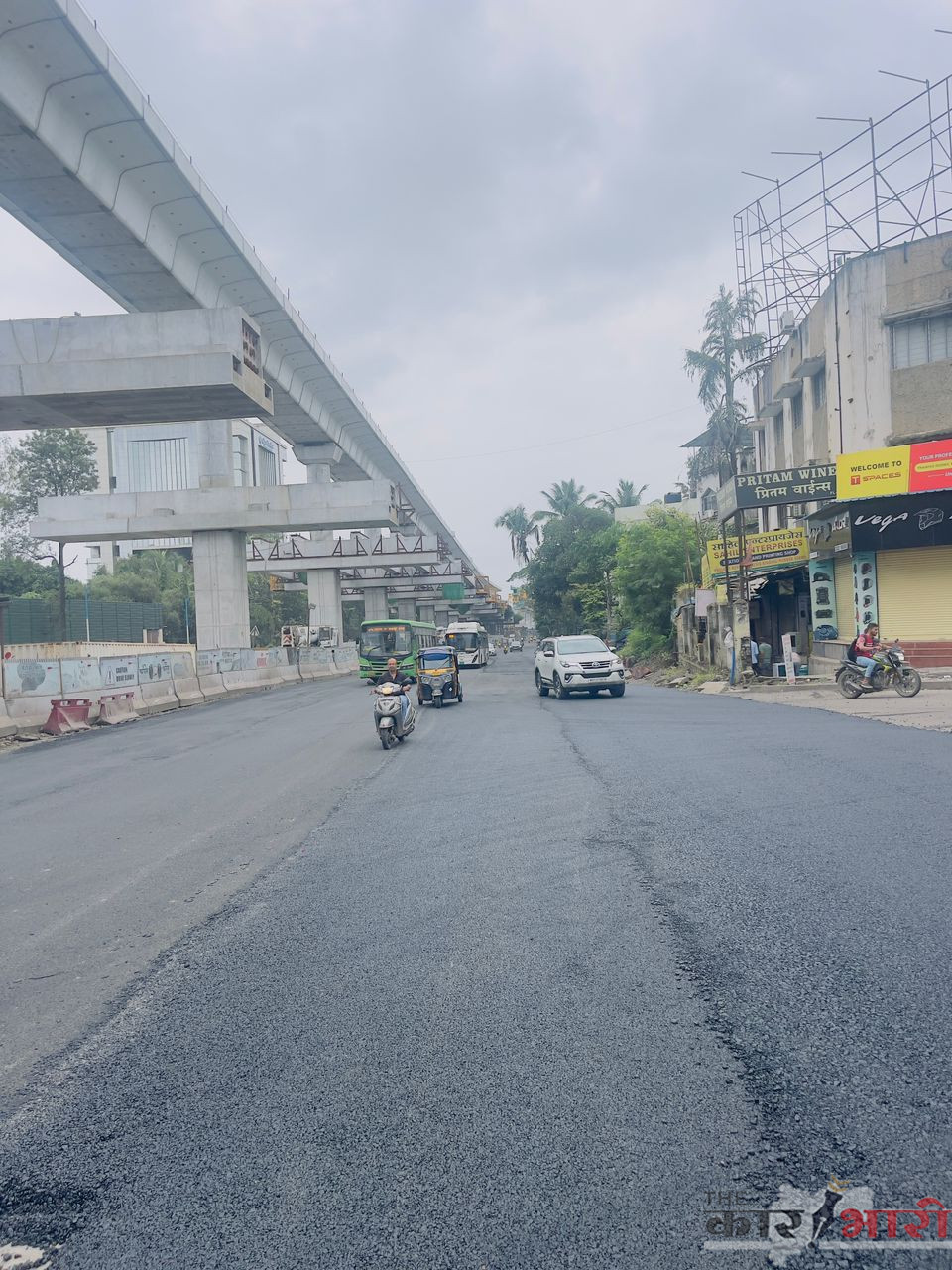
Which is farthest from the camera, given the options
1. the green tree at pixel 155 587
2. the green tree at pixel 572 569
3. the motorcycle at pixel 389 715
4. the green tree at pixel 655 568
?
the green tree at pixel 155 587

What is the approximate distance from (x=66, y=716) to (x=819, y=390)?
77.8 ft

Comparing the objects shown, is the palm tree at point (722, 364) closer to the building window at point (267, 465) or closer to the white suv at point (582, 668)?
the white suv at point (582, 668)

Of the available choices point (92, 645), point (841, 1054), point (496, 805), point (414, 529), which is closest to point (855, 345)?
point (496, 805)

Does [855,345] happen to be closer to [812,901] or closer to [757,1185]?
[812,901]

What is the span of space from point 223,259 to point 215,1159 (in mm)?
23335

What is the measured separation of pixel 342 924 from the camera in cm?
563

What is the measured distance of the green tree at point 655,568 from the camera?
133 feet

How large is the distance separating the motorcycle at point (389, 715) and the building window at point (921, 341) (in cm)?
1832

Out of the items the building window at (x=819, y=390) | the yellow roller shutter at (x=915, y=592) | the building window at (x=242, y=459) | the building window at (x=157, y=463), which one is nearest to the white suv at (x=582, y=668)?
the yellow roller shutter at (x=915, y=592)

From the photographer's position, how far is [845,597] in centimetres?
2761

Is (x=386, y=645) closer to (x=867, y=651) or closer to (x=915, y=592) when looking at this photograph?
(x=915, y=592)

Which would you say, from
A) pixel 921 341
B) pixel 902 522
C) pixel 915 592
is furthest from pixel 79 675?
pixel 921 341

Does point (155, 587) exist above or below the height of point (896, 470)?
below

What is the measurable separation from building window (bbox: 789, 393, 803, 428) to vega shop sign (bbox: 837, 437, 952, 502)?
25.8 feet
